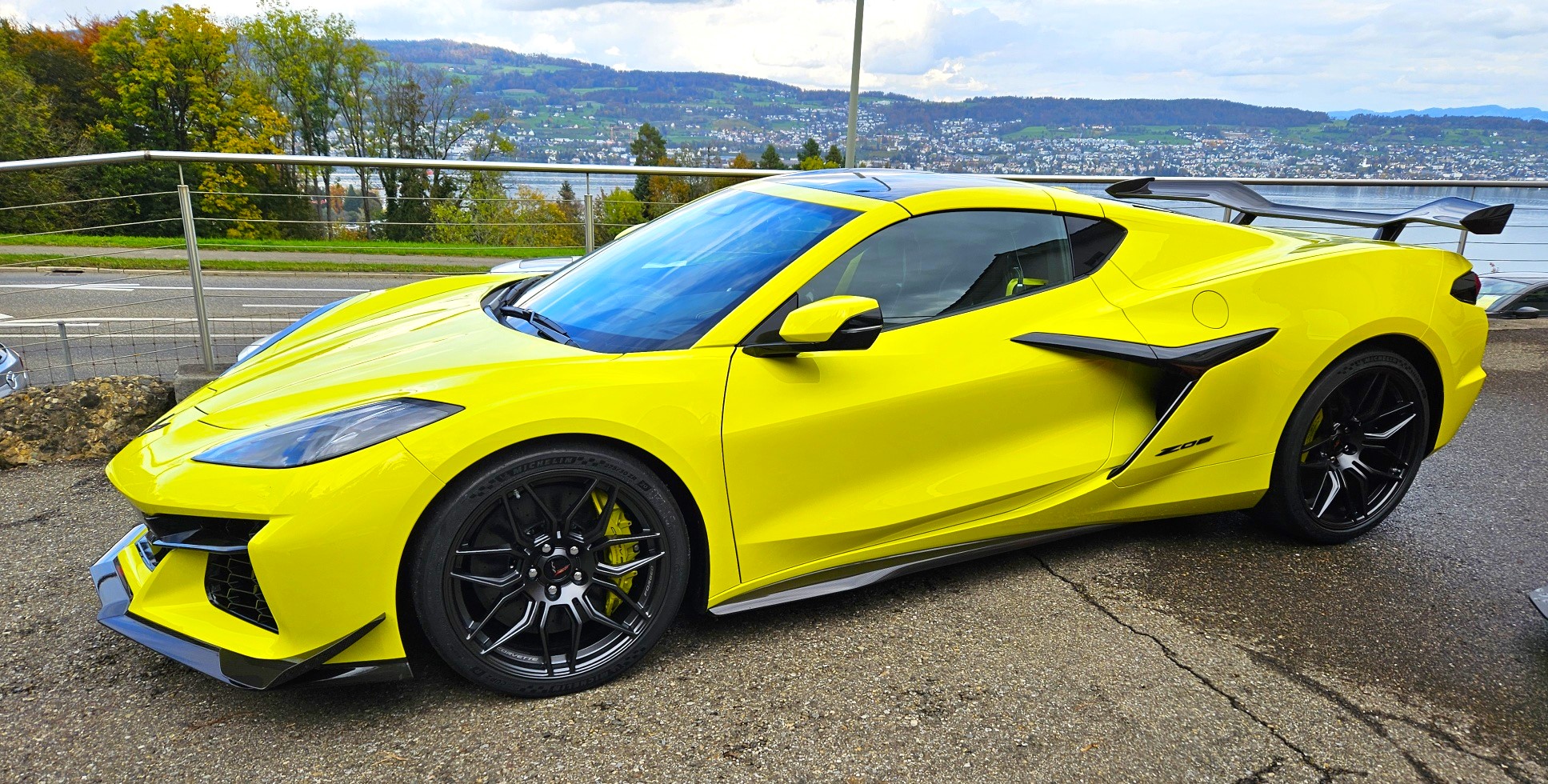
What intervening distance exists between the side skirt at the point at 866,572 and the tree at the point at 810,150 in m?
47.2

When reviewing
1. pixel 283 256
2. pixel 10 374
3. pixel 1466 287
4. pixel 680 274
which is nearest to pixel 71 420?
pixel 10 374

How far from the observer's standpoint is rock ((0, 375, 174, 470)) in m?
4.37

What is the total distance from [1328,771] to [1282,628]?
78 centimetres

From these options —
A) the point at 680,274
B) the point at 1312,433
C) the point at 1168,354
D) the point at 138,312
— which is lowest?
the point at 138,312

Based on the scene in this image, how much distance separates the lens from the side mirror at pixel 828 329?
95.0 inches

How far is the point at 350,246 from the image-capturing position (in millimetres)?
9117

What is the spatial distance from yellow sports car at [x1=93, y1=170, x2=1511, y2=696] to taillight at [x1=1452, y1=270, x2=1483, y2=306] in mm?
27

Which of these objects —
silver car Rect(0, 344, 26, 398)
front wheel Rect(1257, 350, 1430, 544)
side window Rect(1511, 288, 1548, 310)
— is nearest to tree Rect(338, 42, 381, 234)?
silver car Rect(0, 344, 26, 398)

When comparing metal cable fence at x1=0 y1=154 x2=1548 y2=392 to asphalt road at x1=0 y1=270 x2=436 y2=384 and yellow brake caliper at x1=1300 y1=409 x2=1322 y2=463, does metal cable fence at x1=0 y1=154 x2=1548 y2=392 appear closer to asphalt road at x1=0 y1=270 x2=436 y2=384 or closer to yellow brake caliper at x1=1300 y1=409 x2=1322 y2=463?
asphalt road at x1=0 y1=270 x2=436 y2=384

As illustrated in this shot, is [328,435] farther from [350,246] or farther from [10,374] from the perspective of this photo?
[350,246]

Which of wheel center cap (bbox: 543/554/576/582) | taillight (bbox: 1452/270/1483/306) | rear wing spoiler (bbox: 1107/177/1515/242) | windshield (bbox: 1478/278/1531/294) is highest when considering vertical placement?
rear wing spoiler (bbox: 1107/177/1515/242)

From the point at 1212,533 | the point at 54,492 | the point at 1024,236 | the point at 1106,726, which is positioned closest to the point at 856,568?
the point at 1106,726

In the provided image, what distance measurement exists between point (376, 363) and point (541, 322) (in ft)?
1.66

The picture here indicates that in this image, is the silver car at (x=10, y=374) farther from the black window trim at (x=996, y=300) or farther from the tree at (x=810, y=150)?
the tree at (x=810, y=150)
